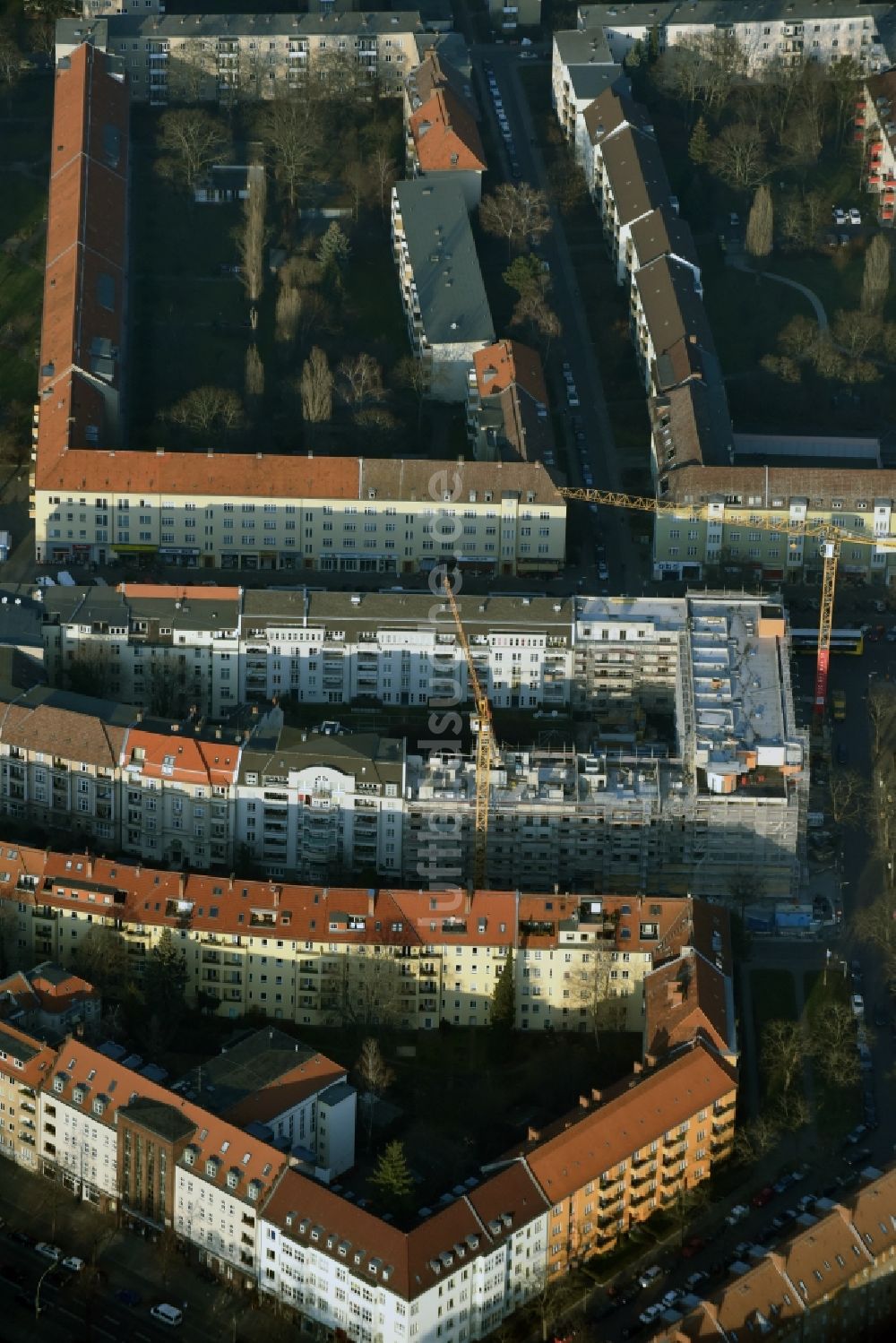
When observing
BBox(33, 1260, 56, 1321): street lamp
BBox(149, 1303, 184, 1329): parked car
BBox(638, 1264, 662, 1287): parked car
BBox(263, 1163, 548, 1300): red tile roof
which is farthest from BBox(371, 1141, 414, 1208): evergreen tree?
BBox(33, 1260, 56, 1321): street lamp

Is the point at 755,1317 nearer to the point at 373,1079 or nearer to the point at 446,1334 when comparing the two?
the point at 446,1334

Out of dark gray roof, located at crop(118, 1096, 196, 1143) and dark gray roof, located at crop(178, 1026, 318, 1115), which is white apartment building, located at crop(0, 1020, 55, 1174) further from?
dark gray roof, located at crop(178, 1026, 318, 1115)

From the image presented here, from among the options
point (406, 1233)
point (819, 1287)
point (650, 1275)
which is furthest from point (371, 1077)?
point (819, 1287)

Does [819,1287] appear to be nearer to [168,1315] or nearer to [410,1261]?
[410,1261]

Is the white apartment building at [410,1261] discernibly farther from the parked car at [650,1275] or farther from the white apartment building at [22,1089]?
the white apartment building at [22,1089]

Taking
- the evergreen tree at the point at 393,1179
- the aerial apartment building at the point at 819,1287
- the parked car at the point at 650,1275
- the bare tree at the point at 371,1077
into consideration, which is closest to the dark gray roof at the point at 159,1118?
the evergreen tree at the point at 393,1179
